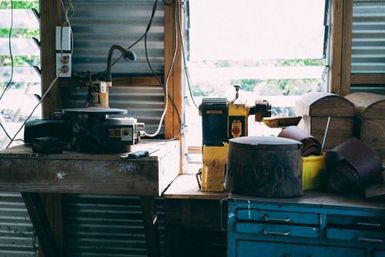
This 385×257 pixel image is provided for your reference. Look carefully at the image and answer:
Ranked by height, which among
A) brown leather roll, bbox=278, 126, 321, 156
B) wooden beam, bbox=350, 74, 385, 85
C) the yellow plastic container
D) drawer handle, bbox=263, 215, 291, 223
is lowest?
drawer handle, bbox=263, 215, 291, 223

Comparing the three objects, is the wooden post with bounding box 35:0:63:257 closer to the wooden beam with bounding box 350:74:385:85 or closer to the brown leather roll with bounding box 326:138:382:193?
the brown leather roll with bounding box 326:138:382:193

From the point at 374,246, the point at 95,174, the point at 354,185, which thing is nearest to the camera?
the point at 374,246

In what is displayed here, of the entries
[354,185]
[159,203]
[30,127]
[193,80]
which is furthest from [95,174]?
[354,185]

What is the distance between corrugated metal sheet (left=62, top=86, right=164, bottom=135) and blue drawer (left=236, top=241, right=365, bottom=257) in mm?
1244

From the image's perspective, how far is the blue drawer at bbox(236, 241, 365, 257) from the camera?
89.0 inches

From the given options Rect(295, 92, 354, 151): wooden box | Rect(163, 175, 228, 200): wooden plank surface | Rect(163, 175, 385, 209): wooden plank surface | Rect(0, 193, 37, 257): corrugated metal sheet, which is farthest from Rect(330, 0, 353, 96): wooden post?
Rect(0, 193, 37, 257): corrugated metal sheet

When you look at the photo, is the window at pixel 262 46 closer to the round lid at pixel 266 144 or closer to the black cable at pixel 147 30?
the black cable at pixel 147 30

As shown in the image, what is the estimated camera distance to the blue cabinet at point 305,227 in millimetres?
2234

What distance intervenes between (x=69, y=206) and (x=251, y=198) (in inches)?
63.7

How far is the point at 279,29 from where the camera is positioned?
10.8ft

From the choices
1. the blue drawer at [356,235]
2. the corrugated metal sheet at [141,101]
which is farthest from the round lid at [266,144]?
the corrugated metal sheet at [141,101]

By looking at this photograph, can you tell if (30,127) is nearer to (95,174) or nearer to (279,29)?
(95,174)

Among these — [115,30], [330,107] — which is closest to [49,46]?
[115,30]

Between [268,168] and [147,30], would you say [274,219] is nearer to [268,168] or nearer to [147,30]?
[268,168]
